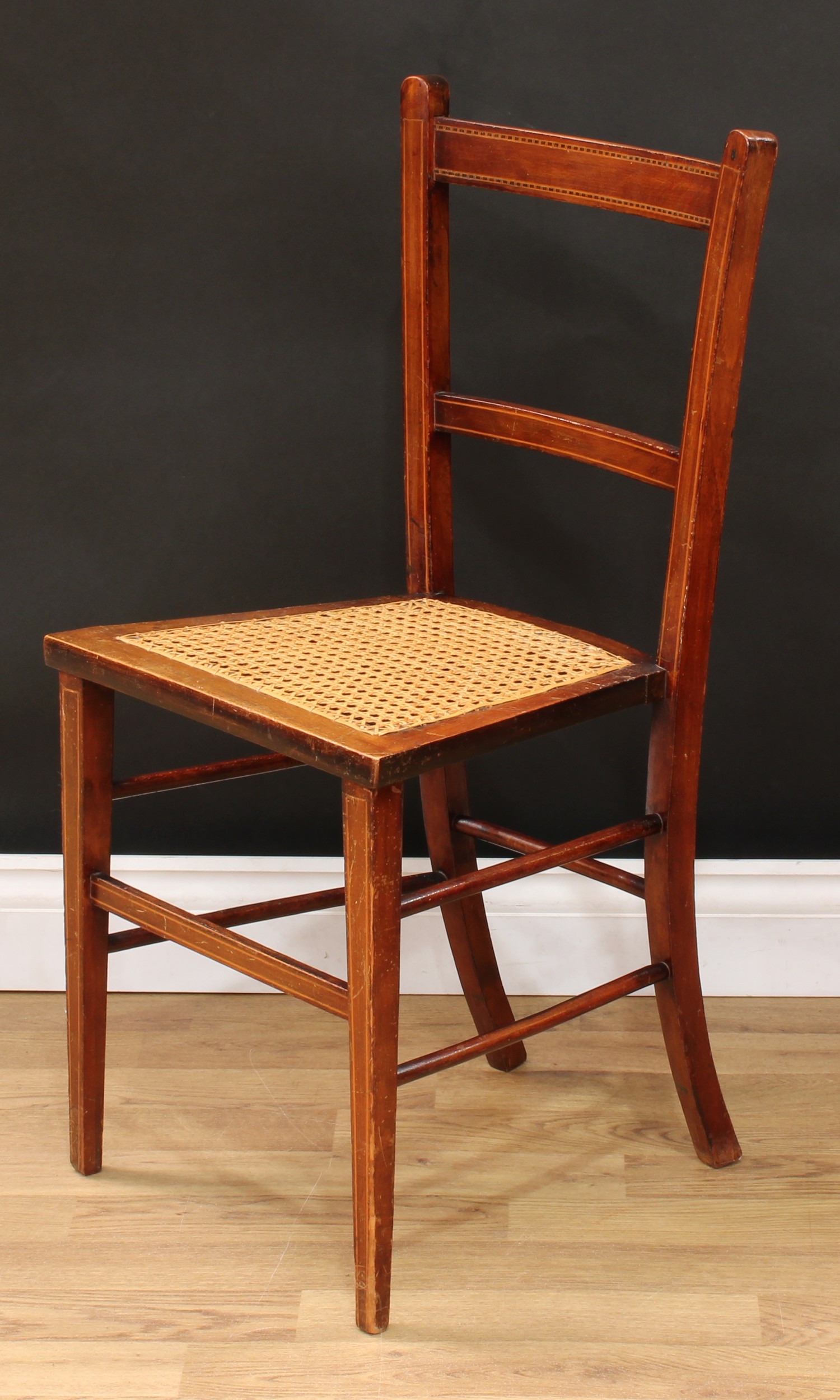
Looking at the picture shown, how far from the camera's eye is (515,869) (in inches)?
45.3

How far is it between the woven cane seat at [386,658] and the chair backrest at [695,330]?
0.10m

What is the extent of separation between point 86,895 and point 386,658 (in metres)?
0.37

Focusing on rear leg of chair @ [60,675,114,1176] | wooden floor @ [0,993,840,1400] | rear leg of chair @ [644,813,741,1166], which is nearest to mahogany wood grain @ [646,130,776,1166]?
rear leg of chair @ [644,813,741,1166]

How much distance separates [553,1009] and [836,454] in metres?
0.75

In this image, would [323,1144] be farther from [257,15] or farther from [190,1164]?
[257,15]

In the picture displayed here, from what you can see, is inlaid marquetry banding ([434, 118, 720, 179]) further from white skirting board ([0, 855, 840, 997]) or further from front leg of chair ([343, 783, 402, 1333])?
white skirting board ([0, 855, 840, 997])

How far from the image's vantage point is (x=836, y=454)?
158cm

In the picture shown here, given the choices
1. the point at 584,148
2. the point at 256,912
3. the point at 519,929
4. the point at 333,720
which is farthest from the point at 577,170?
the point at 519,929

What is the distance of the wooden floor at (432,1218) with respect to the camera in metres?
1.11

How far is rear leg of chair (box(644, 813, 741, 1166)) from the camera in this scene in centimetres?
129

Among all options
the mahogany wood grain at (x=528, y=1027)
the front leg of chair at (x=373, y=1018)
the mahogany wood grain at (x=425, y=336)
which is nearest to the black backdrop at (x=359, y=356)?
the mahogany wood grain at (x=425, y=336)

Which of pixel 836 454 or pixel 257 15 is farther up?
pixel 257 15

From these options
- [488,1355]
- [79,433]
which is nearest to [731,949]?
[488,1355]

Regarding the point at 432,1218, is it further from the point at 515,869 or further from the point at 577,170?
the point at 577,170
